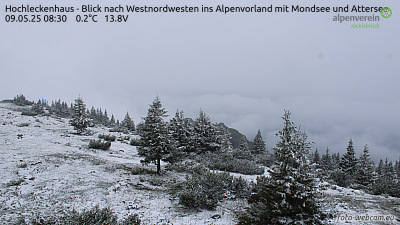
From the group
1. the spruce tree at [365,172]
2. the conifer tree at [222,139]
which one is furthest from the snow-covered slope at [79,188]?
the spruce tree at [365,172]

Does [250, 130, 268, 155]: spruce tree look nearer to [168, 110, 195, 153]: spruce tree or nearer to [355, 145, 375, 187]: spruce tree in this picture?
[355, 145, 375, 187]: spruce tree

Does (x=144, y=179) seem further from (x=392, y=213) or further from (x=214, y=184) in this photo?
(x=392, y=213)

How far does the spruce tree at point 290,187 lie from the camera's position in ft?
20.2

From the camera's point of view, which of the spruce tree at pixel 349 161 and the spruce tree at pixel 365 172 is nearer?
the spruce tree at pixel 365 172

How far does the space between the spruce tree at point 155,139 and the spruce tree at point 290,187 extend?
8395mm

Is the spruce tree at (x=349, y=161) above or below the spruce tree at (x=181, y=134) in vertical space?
below

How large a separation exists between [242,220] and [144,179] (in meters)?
7.27

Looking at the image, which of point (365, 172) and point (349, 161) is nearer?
point (365, 172)

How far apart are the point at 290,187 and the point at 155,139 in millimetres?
9629

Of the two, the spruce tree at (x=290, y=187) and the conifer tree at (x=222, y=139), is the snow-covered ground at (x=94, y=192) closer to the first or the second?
the spruce tree at (x=290, y=187)

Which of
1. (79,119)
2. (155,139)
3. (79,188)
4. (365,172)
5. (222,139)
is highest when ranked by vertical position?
(79,119)

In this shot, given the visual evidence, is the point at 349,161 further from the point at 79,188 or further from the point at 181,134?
the point at 79,188

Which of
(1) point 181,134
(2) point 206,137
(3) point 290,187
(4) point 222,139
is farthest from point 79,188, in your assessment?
(4) point 222,139

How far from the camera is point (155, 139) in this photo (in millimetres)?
13641
